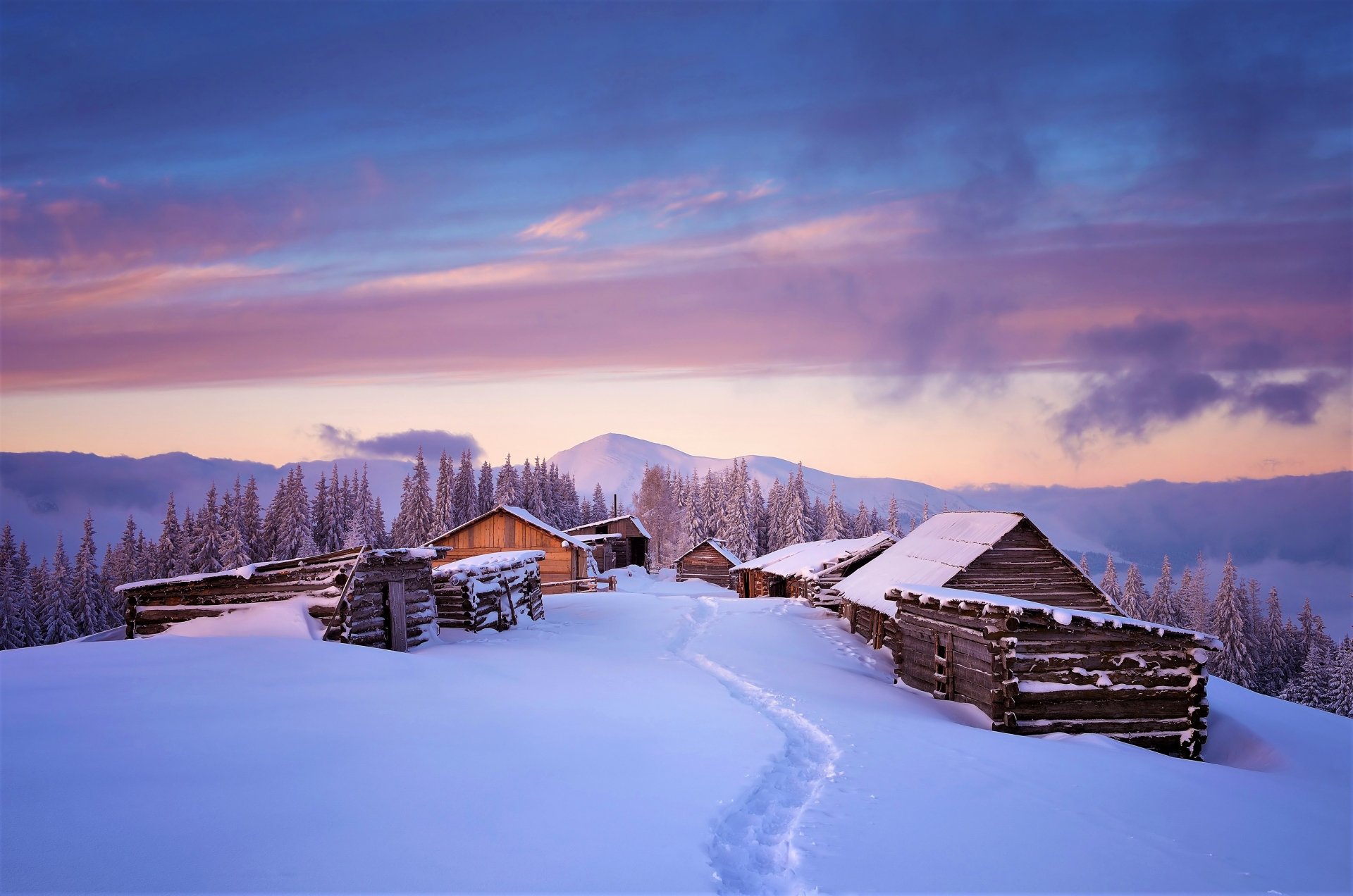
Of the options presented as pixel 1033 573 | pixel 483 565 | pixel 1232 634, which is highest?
pixel 483 565

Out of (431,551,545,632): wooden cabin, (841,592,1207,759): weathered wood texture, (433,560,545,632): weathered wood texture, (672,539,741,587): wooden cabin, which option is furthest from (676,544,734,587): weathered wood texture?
(841,592,1207,759): weathered wood texture

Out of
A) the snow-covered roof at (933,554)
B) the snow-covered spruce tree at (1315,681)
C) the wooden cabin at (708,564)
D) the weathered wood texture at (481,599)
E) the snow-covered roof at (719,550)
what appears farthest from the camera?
the wooden cabin at (708,564)

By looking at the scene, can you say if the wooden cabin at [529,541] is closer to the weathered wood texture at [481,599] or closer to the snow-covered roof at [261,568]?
the weathered wood texture at [481,599]

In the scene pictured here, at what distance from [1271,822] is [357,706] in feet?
43.3

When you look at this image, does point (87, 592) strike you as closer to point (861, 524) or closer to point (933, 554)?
point (933, 554)

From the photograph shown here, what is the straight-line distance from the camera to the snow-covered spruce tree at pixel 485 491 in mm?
100188

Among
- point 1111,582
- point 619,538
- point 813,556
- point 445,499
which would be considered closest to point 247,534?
point 445,499

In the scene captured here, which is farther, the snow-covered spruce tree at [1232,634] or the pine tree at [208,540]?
the pine tree at [208,540]

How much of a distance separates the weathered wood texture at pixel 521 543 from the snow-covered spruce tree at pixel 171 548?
47.9 m

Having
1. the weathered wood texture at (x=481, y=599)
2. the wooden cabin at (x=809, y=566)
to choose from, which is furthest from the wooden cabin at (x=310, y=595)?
the wooden cabin at (x=809, y=566)

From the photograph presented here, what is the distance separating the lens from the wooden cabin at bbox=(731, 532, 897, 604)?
35.0 m

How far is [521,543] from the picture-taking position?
161ft

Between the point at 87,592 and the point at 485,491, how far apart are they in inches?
1876

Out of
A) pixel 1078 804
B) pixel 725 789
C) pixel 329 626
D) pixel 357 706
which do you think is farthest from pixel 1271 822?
pixel 329 626
